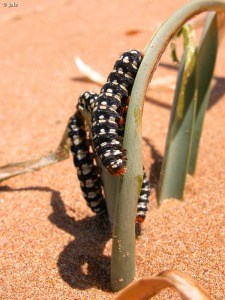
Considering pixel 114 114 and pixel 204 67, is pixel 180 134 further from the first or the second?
pixel 114 114

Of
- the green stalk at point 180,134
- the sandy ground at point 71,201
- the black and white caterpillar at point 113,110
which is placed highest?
the black and white caterpillar at point 113,110

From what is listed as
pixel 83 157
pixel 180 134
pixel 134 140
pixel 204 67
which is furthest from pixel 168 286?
pixel 204 67

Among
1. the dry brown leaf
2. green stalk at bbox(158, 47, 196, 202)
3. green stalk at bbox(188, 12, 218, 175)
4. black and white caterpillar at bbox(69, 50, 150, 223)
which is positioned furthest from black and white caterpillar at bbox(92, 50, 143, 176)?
green stalk at bbox(188, 12, 218, 175)

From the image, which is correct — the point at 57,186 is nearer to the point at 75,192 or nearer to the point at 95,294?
the point at 75,192

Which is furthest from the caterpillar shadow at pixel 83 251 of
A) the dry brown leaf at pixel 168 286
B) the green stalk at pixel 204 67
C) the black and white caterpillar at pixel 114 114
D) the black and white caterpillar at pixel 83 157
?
the green stalk at pixel 204 67

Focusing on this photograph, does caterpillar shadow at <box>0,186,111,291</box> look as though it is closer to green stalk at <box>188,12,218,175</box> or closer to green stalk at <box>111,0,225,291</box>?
green stalk at <box>111,0,225,291</box>

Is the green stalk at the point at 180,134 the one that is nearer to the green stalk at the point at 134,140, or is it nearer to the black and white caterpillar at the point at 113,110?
the black and white caterpillar at the point at 113,110
